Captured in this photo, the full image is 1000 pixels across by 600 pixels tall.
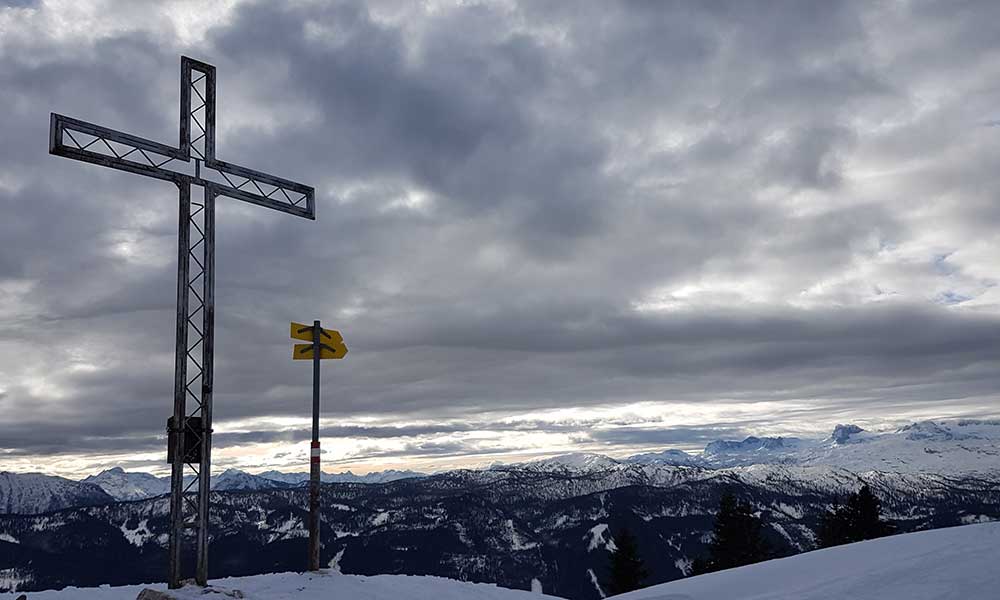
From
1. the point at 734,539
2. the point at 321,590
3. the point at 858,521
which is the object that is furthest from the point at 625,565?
the point at 321,590

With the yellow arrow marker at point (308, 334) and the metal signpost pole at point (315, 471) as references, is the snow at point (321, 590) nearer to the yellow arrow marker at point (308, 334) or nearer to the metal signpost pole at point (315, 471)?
the metal signpost pole at point (315, 471)

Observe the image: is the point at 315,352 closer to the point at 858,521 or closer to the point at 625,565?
the point at 625,565

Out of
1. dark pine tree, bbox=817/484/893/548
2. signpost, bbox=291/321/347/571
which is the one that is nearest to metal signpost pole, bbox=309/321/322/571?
signpost, bbox=291/321/347/571

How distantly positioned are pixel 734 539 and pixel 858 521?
31.2 feet

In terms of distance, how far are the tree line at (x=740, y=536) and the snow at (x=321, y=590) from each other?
39937mm

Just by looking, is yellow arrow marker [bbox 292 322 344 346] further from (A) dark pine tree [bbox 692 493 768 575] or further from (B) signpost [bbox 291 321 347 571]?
(A) dark pine tree [bbox 692 493 768 575]

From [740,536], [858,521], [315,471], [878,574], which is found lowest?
[740,536]

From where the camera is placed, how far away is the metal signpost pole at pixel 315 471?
2335 centimetres

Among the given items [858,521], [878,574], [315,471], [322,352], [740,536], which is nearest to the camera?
[878,574]

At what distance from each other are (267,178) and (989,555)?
20357 millimetres

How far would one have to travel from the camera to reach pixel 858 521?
59.1 m

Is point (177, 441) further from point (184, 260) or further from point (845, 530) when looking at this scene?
point (845, 530)

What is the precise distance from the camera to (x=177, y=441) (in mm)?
20672

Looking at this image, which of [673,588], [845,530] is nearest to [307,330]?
[673,588]
